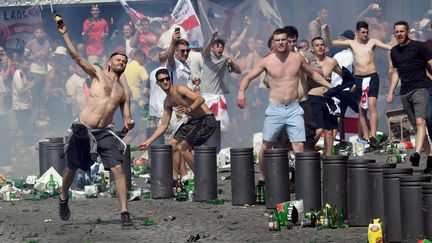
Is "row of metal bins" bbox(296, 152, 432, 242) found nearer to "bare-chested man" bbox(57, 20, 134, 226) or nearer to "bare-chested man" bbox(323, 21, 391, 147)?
"bare-chested man" bbox(57, 20, 134, 226)

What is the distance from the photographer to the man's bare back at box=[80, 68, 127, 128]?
17.2m

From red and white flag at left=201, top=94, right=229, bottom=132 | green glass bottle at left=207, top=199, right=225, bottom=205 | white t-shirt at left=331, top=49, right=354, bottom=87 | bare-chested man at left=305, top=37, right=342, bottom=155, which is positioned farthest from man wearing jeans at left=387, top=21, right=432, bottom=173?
red and white flag at left=201, top=94, right=229, bottom=132

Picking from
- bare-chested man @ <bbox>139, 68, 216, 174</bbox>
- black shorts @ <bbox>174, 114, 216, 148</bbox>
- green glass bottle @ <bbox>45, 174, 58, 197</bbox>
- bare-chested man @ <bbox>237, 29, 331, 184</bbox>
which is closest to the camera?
bare-chested man @ <bbox>237, 29, 331, 184</bbox>

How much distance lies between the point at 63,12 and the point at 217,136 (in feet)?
24.9

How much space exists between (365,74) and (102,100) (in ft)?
27.6

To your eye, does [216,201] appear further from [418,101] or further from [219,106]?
[219,106]

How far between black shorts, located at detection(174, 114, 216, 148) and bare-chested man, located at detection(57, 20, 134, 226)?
122 inches

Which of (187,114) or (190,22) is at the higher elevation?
(190,22)

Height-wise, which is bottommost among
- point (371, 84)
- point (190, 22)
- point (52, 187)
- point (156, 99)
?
point (52, 187)

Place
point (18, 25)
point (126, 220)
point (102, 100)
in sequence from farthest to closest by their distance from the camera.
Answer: point (18, 25), point (102, 100), point (126, 220)

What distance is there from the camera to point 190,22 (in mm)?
27422

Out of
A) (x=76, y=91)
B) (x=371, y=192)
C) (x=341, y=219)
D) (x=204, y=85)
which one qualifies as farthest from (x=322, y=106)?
(x=76, y=91)

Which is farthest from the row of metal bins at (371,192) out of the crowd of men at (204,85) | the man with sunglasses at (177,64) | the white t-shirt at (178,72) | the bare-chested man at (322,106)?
the white t-shirt at (178,72)

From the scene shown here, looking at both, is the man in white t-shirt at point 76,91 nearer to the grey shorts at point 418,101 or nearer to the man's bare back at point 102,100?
the grey shorts at point 418,101
